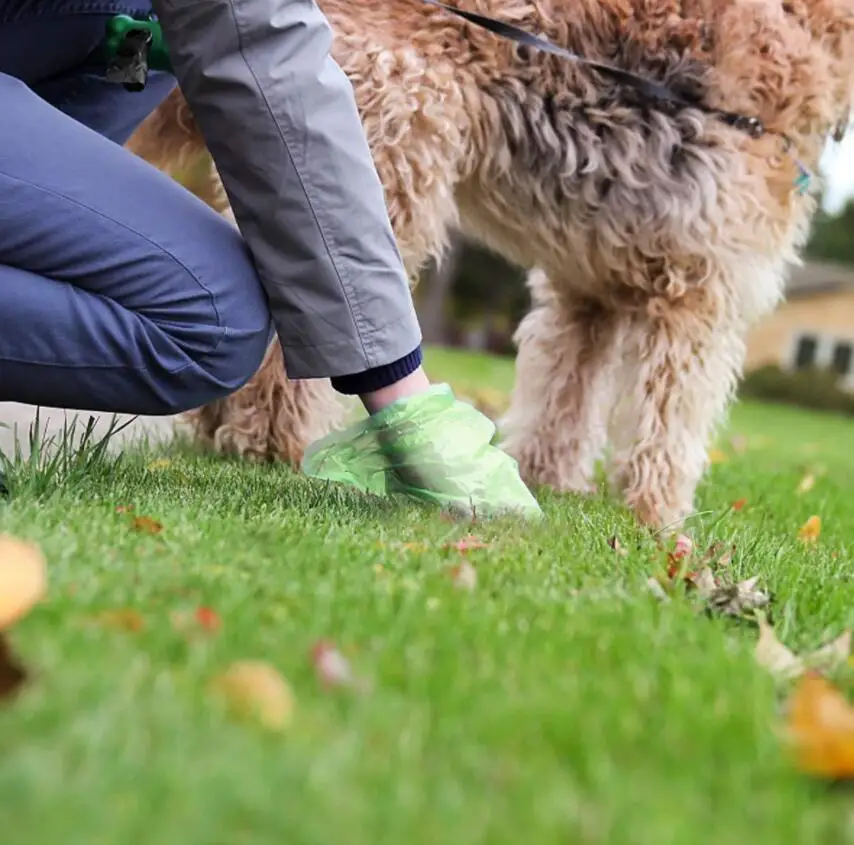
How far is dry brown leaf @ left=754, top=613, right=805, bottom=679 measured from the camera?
160cm

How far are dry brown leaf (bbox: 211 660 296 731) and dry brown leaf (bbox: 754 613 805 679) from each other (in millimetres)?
723

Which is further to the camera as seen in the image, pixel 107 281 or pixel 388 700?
pixel 107 281

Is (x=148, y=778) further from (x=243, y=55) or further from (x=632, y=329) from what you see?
(x=632, y=329)

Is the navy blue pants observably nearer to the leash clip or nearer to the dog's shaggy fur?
the leash clip

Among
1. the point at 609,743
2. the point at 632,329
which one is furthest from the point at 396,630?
the point at 632,329

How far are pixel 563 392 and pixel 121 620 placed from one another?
3044mm

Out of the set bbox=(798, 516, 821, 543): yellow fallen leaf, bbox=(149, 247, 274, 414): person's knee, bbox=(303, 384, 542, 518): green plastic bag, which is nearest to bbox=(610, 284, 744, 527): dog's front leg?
bbox=(798, 516, 821, 543): yellow fallen leaf

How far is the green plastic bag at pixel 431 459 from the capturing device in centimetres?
242

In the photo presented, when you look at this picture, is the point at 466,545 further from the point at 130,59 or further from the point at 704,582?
the point at 130,59

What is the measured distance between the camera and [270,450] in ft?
11.7

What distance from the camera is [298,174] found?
224 cm

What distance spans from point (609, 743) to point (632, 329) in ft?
8.61

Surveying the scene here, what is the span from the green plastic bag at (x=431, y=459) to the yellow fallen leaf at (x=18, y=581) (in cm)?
109

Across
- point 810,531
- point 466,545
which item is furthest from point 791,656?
point 810,531
